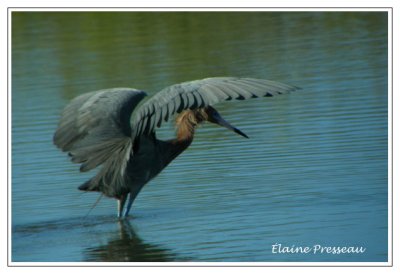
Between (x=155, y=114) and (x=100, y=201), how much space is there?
9.01 feet

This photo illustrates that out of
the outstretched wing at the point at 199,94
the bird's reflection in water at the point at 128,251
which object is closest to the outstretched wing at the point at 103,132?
the bird's reflection in water at the point at 128,251

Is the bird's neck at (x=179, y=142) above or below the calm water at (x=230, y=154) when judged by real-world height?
above

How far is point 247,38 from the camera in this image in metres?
20.2

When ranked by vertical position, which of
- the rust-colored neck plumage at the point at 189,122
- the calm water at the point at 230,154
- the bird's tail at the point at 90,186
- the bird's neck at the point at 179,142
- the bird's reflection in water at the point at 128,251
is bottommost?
the bird's reflection in water at the point at 128,251

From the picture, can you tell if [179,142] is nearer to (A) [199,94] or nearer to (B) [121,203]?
(B) [121,203]

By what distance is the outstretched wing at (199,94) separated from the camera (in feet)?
29.5

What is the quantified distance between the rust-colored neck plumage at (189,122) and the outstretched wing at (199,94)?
1908mm

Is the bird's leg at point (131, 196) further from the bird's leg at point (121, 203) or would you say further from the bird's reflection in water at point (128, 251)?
the bird's reflection in water at point (128, 251)

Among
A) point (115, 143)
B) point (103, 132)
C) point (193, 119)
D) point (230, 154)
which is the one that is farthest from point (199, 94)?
point (230, 154)

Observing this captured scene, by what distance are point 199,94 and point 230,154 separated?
12.5 ft

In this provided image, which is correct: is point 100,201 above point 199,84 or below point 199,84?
below

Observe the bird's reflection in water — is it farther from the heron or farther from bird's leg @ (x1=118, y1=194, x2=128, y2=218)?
the heron
